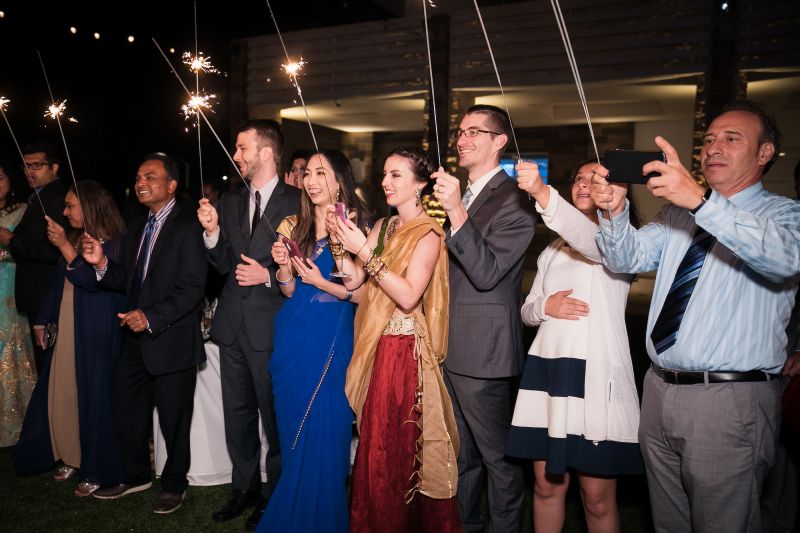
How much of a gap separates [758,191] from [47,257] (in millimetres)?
3897

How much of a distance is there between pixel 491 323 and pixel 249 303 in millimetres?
1256

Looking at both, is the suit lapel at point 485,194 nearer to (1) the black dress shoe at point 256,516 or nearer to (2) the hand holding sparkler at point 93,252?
(1) the black dress shoe at point 256,516

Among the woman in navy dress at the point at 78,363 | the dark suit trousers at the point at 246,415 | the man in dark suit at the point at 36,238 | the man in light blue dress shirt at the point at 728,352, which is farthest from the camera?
the man in dark suit at the point at 36,238

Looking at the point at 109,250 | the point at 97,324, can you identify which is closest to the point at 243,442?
the point at 97,324

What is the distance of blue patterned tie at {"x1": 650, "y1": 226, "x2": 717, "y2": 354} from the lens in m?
1.98

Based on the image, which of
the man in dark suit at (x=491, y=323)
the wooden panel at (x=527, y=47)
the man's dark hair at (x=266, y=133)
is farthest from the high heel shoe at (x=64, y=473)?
the wooden panel at (x=527, y=47)

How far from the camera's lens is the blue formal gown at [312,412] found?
2701 millimetres

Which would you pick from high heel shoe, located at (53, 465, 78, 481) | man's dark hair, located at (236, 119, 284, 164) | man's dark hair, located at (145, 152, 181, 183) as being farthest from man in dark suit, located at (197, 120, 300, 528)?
high heel shoe, located at (53, 465, 78, 481)

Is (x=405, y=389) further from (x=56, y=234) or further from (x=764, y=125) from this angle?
(x=56, y=234)

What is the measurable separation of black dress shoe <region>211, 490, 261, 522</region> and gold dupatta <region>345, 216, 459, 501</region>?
3.36 ft

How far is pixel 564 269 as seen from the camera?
2520mm

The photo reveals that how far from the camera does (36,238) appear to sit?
3994 millimetres

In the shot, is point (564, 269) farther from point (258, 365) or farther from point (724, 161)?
point (258, 365)

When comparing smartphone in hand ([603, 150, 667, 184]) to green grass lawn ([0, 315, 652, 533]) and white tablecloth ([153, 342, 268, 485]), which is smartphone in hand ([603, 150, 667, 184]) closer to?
green grass lawn ([0, 315, 652, 533])
